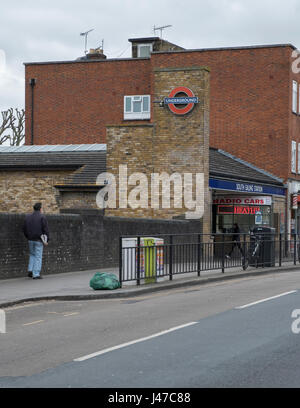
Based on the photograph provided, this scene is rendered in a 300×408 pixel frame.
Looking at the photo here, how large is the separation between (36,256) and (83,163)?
13.5 meters

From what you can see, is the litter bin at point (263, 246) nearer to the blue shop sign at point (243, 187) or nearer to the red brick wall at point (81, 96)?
the blue shop sign at point (243, 187)

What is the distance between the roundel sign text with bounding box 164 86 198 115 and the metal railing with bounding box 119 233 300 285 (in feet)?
20.0

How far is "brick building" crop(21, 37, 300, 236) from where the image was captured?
36.4m

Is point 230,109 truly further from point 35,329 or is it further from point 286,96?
point 35,329

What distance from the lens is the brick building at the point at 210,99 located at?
36.4 metres

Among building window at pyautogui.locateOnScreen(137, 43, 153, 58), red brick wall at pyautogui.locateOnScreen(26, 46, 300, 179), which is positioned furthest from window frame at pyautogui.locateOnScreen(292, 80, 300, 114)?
building window at pyautogui.locateOnScreen(137, 43, 153, 58)

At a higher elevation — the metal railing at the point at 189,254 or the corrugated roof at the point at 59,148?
the corrugated roof at the point at 59,148

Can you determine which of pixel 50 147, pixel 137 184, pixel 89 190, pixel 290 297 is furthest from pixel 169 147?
pixel 290 297

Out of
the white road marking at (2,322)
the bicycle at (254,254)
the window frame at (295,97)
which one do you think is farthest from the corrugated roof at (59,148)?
the white road marking at (2,322)

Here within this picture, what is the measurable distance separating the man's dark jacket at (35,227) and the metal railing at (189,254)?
225 centimetres

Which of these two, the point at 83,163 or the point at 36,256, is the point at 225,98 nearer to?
the point at 83,163

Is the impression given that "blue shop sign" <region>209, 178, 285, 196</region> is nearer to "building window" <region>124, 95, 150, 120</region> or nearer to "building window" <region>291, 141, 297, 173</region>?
"building window" <region>291, 141, 297, 173</region>

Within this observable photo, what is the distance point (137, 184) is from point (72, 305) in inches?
536

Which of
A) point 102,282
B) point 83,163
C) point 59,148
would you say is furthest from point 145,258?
point 59,148
